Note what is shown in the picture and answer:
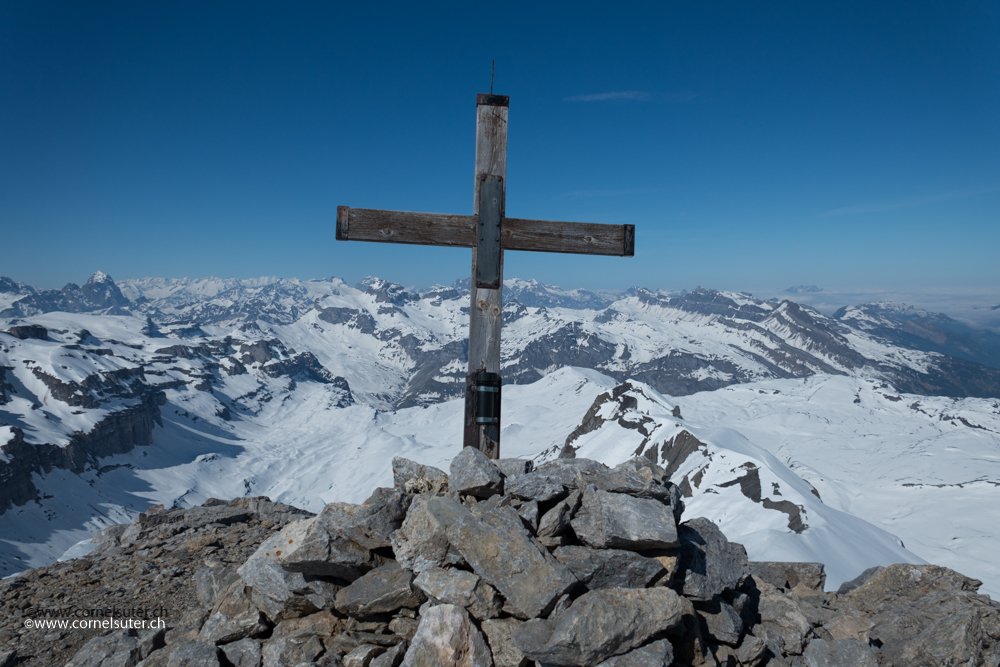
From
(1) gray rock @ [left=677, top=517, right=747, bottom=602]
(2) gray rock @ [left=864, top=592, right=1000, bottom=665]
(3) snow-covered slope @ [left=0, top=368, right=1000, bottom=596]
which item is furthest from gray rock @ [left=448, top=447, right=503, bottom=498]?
(3) snow-covered slope @ [left=0, top=368, right=1000, bottom=596]

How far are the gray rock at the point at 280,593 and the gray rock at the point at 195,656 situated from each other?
2.02 feet

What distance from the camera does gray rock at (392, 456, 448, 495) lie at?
6.53 meters

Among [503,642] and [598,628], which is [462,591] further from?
[598,628]

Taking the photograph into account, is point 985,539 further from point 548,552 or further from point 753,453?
point 548,552

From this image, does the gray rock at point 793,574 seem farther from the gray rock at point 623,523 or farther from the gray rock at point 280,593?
the gray rock at point 280,593

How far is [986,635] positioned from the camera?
21.3 feet

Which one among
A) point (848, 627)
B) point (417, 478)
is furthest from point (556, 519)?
point (848, 627)

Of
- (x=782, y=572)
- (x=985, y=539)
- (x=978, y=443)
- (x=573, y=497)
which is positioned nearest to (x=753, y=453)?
(x=985, y=539)

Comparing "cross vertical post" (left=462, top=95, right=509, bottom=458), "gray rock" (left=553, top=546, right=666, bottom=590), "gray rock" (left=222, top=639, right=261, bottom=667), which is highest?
"cross vertical post" (left=462, top=95, right=509, bottom=458)

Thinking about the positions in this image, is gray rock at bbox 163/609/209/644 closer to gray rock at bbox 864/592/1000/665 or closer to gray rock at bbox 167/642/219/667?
gray rock at bbox 167/642/219/667

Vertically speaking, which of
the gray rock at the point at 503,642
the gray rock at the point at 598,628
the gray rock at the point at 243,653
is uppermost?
the gray rock at the point at 598,628

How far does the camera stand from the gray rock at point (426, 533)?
5.52 m

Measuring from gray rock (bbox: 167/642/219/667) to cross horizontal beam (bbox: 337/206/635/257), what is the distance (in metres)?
5.03

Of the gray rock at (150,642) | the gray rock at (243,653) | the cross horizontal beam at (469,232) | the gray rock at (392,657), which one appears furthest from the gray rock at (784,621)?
the gray rock at (150,642)
